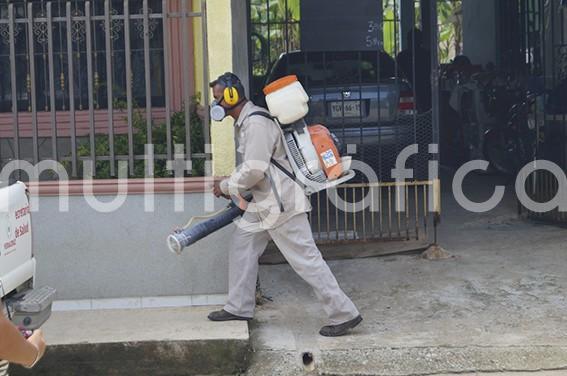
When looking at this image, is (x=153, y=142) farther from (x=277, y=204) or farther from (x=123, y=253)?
(x=277, y=204)

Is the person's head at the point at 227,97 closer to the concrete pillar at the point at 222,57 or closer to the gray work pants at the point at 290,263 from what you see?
the concrete pillar at the point at 222,57

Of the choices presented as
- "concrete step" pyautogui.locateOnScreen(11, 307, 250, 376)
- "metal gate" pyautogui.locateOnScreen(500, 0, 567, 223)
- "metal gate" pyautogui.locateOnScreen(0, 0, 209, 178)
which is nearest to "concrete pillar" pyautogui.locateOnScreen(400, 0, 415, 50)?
"metal gate" pyautogui.locateOnScreen(500, 0, 567, 223)

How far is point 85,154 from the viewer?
250 inches

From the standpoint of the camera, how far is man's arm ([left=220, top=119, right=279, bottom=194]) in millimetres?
5582

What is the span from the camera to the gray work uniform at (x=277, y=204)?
221 inches

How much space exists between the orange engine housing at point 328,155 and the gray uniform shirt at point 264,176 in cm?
25

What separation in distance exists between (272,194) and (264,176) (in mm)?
130

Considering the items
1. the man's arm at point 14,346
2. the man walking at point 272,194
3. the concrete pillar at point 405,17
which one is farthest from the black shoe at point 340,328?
the concrete pillar at point 405,17

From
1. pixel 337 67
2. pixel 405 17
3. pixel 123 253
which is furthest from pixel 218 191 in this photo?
pixel 405 17

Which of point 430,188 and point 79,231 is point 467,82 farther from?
point 79,231

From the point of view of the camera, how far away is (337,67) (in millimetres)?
7996

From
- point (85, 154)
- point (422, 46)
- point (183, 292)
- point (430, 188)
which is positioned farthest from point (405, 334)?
point (422, 46)

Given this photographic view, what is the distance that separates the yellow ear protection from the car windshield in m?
2.08

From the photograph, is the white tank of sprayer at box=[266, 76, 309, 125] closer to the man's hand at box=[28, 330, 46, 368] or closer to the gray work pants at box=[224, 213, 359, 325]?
the gray work pants at box=[224, 213, 359, 325]
